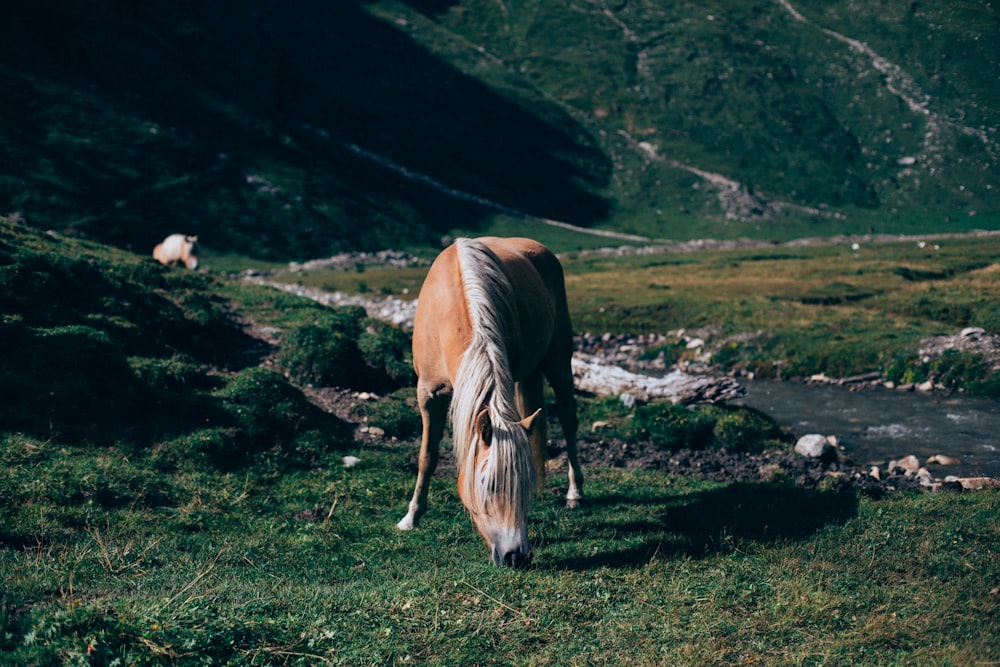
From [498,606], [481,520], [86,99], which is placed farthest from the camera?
[86,99]

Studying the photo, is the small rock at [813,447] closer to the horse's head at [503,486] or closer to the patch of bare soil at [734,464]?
the patch of bare soil at [734,464]

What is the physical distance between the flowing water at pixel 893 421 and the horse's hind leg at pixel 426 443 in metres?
10.9

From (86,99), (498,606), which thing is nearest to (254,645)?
(498,606)

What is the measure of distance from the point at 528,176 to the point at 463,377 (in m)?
112

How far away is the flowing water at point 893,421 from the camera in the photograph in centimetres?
1608

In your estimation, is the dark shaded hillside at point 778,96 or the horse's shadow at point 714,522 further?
the dark shaded hillside at point 778,96

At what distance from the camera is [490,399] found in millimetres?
7766

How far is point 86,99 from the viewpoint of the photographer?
250 feet

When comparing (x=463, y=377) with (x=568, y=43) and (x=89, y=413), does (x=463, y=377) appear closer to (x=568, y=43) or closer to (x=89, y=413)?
(x=89, y=413)

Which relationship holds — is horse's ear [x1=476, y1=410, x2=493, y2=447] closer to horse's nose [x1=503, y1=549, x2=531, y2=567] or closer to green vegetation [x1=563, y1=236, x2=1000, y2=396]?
horse's nose [x1=503, y1=549, x2=531, y2=567]

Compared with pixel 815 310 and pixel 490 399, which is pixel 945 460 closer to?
pixel 490 399

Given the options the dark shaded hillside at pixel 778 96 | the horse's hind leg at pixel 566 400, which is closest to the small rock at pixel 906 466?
the horse's hind leg at pixel 566 400

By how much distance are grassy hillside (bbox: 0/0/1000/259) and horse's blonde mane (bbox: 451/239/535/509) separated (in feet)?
186

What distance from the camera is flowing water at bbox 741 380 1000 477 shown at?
52.7 feet
